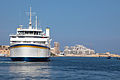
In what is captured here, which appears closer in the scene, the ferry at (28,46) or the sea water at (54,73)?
the sea water at (54,73)

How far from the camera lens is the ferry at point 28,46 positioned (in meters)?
87.5

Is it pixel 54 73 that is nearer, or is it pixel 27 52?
pixel 54 73

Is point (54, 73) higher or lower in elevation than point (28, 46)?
lower

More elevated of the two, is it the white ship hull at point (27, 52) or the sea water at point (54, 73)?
the white ship hull at point (27, 52)

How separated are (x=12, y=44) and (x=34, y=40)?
753cm

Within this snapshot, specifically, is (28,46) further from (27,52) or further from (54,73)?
(54,73)

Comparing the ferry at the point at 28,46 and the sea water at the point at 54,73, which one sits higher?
the ferry at the point at 28,46

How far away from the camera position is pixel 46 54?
95.4 meters

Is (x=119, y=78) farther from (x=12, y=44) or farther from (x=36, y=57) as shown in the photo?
(x=12, y=44)

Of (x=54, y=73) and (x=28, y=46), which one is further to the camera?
(x=28, y=46)

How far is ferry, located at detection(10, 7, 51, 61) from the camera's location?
87.5 m

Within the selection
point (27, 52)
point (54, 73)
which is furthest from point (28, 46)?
point (54, 73)

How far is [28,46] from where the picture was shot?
287 ft

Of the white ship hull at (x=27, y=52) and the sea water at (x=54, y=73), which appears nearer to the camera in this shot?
the sea water at (x=54, y=73)
